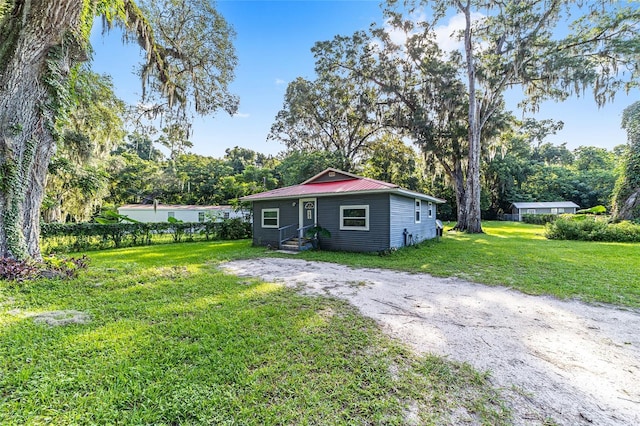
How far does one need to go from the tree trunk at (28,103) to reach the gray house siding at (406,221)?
916cm

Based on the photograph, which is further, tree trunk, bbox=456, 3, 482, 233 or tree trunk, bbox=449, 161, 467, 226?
tree trunk, bbox=449, 161, 467, 226

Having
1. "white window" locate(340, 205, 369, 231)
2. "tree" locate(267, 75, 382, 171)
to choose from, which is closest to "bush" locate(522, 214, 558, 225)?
"tree" locate(267, 75, 382, 171)

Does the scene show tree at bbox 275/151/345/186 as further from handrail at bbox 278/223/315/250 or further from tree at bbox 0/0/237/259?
tree at bbox 0/0/237/259

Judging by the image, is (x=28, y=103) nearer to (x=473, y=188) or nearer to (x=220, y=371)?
(x=220, y=371)

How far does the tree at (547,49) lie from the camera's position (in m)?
13.7

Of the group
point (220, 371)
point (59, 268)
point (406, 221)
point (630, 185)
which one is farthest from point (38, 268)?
point (630, 185)

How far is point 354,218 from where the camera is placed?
33.5 feet

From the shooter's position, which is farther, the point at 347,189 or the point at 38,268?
the point at 347,189

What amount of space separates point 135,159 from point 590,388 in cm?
3473

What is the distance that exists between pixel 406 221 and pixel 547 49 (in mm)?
13106

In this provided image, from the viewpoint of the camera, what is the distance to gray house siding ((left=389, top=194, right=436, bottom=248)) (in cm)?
971

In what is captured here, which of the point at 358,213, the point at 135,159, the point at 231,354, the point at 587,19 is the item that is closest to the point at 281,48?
the point at 358,213

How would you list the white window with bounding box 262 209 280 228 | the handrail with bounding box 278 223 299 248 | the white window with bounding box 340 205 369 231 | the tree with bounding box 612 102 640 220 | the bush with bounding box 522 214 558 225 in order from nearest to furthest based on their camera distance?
the white window with bounding box 340 205 369 231, the handrail with bounding box 278 223 299 248, the white window with bounding box 262 209 280 228, the tree with bounding box 612 102 640 220, the bush with bounding box 522 214 558 225

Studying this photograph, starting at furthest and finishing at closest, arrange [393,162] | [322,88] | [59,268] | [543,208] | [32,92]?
[543,208] → [393,162] → [322,88] → [59,268] → [32,92]
